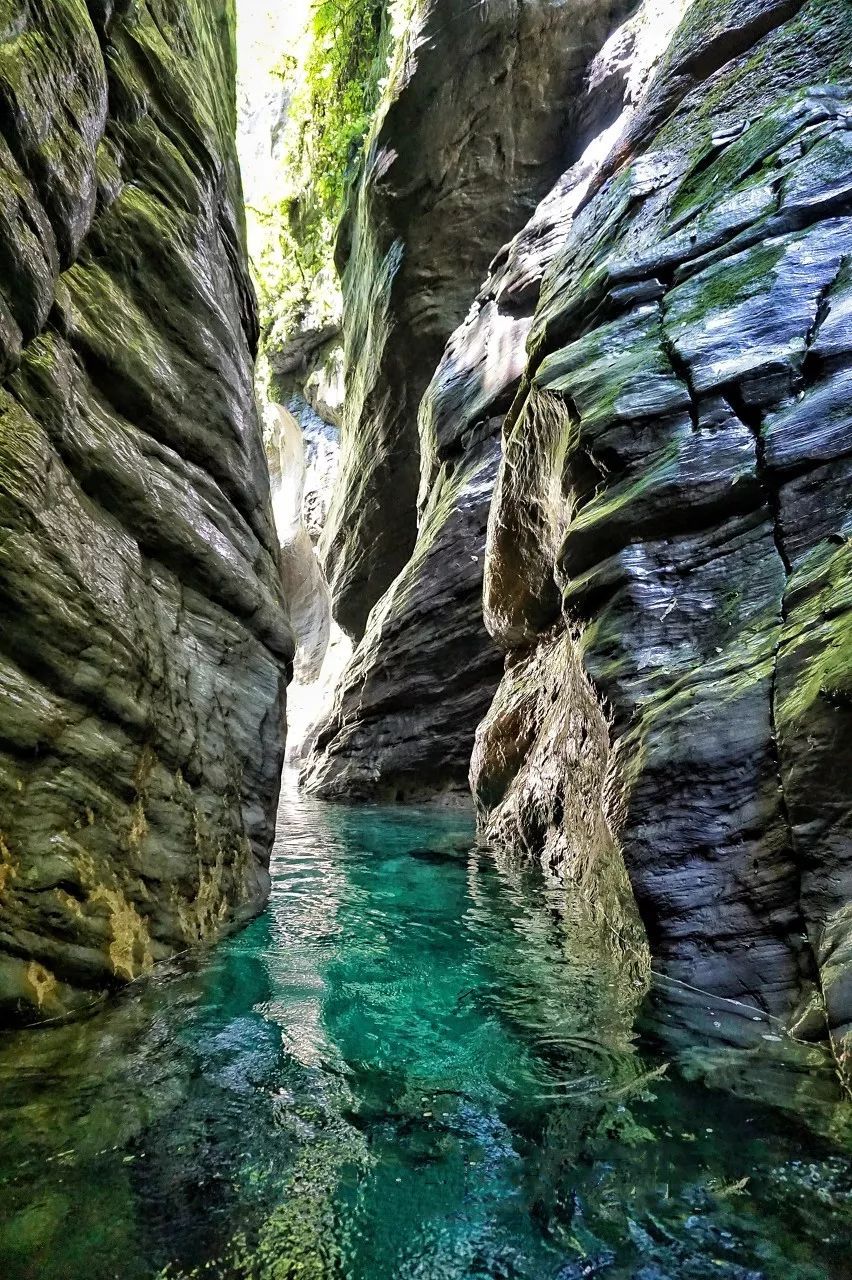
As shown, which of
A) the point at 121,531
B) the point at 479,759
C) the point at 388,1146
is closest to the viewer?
the point at 388,1146

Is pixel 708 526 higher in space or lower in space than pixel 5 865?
higher

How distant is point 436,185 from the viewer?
53.0ft

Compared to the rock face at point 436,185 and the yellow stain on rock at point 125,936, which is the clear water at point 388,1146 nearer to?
the yellow stain on rock at point 125,936

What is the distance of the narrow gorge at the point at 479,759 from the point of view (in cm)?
205

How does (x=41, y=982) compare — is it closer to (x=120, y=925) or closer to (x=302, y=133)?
(x=120, y=925)

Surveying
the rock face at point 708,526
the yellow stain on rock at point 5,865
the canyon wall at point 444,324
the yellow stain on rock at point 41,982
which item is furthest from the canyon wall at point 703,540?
the canyon wall at point 444,324

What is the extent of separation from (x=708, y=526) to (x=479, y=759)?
18.2ft

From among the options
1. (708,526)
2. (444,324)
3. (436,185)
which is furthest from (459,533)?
(436,185)

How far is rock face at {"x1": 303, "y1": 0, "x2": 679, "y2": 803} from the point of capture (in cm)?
1278

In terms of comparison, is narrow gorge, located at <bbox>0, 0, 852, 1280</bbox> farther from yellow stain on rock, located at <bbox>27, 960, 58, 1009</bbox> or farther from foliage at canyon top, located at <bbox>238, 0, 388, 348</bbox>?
foliage at canyon top, located at <bbox>238, 0, 388, 348</bbox>

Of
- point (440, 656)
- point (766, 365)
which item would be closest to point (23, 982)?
point (766, 365)

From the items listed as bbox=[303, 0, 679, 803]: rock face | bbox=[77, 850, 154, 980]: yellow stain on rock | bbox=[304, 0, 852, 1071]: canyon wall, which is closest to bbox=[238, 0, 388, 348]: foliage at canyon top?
bbox=[303, 0, 679, 803]: rock face

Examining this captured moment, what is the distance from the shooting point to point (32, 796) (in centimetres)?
318

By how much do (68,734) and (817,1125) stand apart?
3268 millimetres
